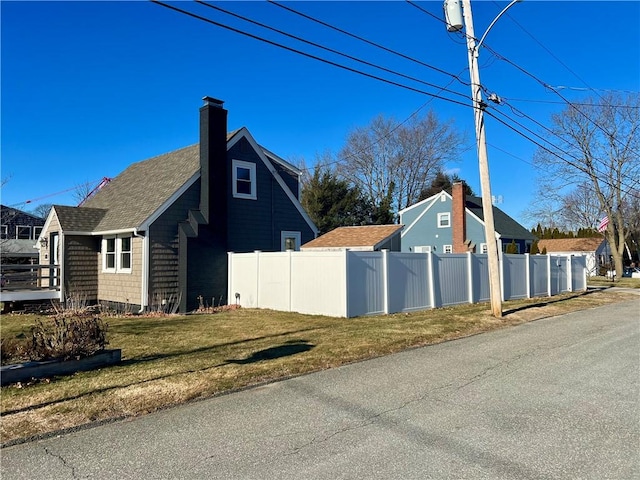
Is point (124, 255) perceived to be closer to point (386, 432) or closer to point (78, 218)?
point (78, 218)

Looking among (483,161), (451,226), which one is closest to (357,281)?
(483,161)

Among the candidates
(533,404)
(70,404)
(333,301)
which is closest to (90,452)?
(70,404)

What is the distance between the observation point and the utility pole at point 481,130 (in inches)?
532

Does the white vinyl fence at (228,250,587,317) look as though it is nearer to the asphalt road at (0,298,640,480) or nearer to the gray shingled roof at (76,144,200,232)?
the gray shingled roof at (76,144,200,232)

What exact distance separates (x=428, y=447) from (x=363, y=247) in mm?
19600

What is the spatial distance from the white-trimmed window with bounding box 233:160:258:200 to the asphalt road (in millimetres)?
11628

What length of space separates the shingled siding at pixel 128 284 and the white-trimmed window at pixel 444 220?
1055 inches

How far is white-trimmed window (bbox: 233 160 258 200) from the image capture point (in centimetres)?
1780

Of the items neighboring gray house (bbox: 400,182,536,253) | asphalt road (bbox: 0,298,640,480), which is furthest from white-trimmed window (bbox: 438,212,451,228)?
asphalt road (bbox: 0,298,640,480)

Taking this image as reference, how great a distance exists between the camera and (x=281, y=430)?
4820mm

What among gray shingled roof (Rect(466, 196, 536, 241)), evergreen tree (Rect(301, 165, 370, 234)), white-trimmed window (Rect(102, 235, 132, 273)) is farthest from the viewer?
evergreen tree (Rect(301, 165, 370, 234))

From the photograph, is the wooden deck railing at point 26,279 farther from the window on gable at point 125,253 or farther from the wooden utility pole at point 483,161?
the wooden utility pole at point 483,161

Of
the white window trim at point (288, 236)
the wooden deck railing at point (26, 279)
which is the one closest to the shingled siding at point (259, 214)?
the white window trim at point (288, 236)

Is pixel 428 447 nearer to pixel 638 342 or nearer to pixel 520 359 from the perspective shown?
pixel 520 359
